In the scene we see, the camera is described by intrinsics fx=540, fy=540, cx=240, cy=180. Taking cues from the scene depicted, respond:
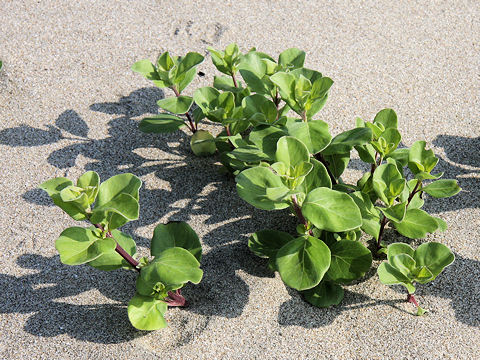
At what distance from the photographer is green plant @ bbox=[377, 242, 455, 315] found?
6.01ft

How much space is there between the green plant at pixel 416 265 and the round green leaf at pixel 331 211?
0.82ft

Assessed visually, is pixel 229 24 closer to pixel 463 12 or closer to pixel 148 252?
pixel 463 12

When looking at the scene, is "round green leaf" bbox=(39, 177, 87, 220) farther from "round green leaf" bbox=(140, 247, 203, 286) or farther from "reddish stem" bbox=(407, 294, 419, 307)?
"reddish stem" bbox=(407, 294, 419, 307)

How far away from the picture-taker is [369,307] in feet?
6.61

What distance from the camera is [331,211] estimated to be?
1707mm

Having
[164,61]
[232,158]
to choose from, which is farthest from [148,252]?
[164,61]

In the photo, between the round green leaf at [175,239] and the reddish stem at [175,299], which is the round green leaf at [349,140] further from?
the reddish stem at [175,299]

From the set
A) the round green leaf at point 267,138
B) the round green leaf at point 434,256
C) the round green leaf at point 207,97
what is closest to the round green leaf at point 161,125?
the round green leaf at point 207,97

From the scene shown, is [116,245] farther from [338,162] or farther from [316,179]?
[338,162]

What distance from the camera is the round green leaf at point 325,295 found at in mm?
1972

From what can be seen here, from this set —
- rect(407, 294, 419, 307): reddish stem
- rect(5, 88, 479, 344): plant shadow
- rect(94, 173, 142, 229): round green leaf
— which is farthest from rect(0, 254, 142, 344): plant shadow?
rect(407, 294, 419, 307): reddish stem

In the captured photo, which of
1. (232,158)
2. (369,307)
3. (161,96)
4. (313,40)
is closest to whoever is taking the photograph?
(369,307)

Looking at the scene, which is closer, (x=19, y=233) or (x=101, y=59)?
(x=19, y=233)

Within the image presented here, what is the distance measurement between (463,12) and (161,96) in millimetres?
2006
